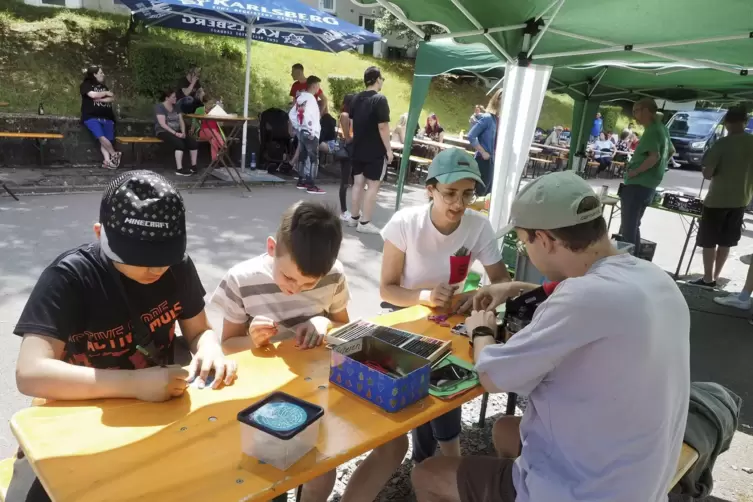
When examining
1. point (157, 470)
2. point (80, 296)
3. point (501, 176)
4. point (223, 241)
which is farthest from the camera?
point (223, 241)

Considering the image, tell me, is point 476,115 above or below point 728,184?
above

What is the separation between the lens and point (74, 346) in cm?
160

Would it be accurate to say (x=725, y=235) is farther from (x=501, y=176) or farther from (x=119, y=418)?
(x=119, y=418)

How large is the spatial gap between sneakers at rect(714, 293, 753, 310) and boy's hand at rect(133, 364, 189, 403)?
594 centimetres

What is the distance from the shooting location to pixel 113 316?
5.31ft

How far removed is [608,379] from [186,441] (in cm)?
105

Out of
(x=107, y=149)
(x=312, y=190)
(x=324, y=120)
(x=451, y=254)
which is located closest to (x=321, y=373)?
(x=451, y=254)

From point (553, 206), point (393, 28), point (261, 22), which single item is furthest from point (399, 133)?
point (393, 28)

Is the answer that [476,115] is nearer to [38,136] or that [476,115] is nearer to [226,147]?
[226,147]

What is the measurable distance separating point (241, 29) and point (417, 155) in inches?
181

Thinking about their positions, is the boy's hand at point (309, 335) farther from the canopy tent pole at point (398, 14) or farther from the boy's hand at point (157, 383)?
the canopy tent pole at point (398, 14)

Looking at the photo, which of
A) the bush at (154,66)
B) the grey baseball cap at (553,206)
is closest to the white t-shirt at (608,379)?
the grey baseball cap at (553,206)

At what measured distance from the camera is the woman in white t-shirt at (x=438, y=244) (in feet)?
8.17

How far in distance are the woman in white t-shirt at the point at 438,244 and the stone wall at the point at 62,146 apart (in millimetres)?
7759
